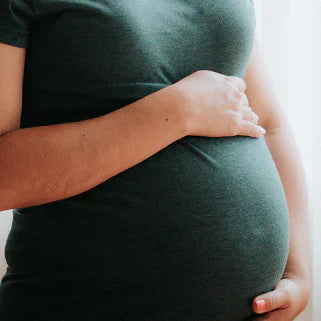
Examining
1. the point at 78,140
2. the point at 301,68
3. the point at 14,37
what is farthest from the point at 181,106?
the point at 301,68

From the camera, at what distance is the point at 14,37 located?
58 centimetres

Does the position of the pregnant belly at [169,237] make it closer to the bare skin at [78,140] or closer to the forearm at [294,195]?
the bare skin at [78,140]

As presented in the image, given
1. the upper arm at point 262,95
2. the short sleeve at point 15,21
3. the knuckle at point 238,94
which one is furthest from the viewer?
the upper arm at point 262,95

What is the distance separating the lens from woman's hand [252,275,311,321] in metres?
0.72

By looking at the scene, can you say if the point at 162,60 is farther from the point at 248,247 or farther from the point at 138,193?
the point at 248,247

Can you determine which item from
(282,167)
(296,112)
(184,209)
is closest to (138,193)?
(184,209)

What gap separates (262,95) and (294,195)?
273mm

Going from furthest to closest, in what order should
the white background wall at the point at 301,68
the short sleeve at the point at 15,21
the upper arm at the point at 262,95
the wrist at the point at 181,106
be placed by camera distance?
the white background wall at the point at 301,68 → the upper arm at the point at 262,95 → the wrist at the point at 181,106 → the short sleeve at the point at 15,21

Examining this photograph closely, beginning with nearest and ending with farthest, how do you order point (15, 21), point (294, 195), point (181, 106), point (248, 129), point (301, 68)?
1. point (15, 21)
2. point (181, 106)
3. point (248, 129)
4. point (294, 195)
5. point (301, 68)

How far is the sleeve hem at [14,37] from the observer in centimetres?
57

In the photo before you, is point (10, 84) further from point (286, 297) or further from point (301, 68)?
point (301, 68)

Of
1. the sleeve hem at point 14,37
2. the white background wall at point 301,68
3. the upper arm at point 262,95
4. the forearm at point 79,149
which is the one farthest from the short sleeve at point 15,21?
the white background wall at point 301,68

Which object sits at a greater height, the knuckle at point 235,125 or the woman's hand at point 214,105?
the woman's hand at point 214,105

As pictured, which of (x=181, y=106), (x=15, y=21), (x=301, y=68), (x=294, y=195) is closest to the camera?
(x=15, y=21)
